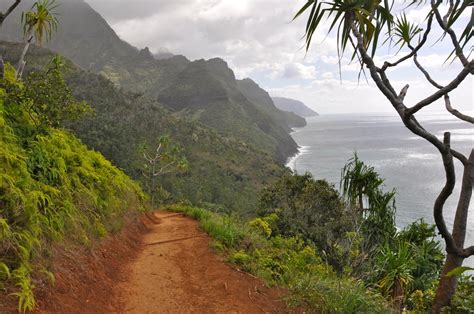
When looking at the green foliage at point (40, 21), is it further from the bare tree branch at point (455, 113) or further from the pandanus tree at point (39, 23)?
the bare tree branch at point (455, 113)

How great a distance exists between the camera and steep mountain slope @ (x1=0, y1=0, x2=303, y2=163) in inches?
5157

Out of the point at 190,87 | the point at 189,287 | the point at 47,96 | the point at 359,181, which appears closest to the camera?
the point at 189,287

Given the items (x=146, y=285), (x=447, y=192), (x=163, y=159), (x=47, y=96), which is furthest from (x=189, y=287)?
(x=163, y=159)

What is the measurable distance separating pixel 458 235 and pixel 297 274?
2.84 m

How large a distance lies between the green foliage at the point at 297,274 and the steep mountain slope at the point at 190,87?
343 feet

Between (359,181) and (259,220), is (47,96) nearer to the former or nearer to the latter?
(259,220)

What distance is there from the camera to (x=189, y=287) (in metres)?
5.60

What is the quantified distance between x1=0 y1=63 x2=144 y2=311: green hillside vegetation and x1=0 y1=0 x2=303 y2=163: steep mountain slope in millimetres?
104732

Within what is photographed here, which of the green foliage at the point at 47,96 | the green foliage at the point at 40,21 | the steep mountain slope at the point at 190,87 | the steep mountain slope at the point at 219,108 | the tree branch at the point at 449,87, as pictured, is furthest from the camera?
the steep mountain slope at the point at 190,87

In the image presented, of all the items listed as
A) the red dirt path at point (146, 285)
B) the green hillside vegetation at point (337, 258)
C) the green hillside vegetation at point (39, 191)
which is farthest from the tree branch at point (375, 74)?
the green hillside vegetation at point (39, 191)

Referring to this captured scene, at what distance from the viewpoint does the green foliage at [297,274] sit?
14.7 ft

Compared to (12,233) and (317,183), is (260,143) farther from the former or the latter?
(12,233)

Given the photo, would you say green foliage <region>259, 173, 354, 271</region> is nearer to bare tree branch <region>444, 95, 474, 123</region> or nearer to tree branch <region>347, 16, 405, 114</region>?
bare tree branch <region>444, 95, 474, 123</region>

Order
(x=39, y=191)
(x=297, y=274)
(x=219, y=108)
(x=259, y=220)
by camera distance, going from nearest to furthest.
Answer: (x=39, y=191) < (x=297, y=274) < (x=259, y=220) < (x=219, y=108)
